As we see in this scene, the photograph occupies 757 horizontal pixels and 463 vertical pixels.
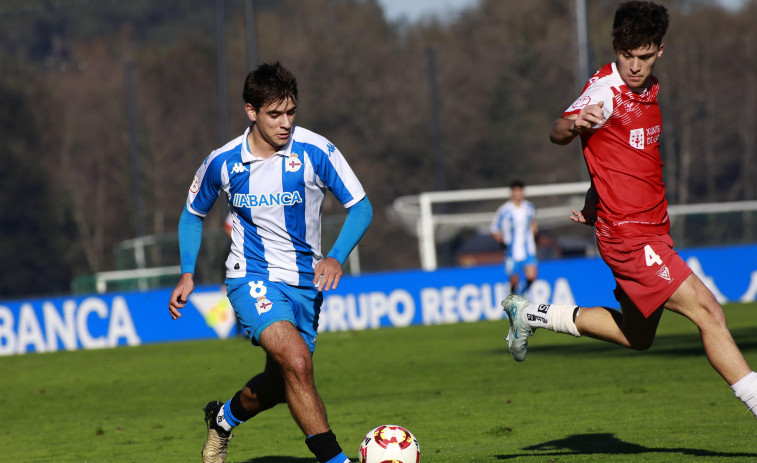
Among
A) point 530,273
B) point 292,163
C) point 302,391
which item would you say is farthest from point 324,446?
point 530,273

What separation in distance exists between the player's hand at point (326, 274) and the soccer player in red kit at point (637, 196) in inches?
51.7

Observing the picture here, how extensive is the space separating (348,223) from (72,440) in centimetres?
384

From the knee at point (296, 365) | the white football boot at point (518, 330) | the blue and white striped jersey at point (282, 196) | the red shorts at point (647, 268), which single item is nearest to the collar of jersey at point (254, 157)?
the blue and white striped jersey at point (282, 196)

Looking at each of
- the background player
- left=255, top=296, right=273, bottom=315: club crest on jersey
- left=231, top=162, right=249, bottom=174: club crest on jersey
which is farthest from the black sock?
the background player

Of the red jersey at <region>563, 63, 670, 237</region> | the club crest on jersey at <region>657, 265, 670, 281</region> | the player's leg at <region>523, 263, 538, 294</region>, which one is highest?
the red jersey at <region>563, 63, 670, 237</region>

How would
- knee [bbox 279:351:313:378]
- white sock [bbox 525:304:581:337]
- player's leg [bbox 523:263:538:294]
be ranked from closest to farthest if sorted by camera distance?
1. knee [bbox 279:351:313:378]
2. white sock [bbox 525:304:581:337]
3. player's leg [bbox 523:263:538:294]

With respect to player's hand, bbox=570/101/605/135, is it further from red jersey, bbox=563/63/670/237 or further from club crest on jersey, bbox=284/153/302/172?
club crest on jersey, bbox=284/153/302/172

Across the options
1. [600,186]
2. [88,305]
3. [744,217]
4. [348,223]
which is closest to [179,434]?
[348,223]

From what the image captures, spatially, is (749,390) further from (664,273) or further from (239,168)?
(239,168)

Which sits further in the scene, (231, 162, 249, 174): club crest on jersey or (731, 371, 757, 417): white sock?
(231, 162, 249, 174): club crest on jersey

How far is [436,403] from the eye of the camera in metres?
9.49

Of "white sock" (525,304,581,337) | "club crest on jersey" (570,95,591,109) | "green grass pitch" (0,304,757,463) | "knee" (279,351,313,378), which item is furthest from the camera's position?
"green grass pitch" (0,304,757,463)

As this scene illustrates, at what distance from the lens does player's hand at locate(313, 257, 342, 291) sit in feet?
18.4

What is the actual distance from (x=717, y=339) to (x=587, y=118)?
4.36 feet
